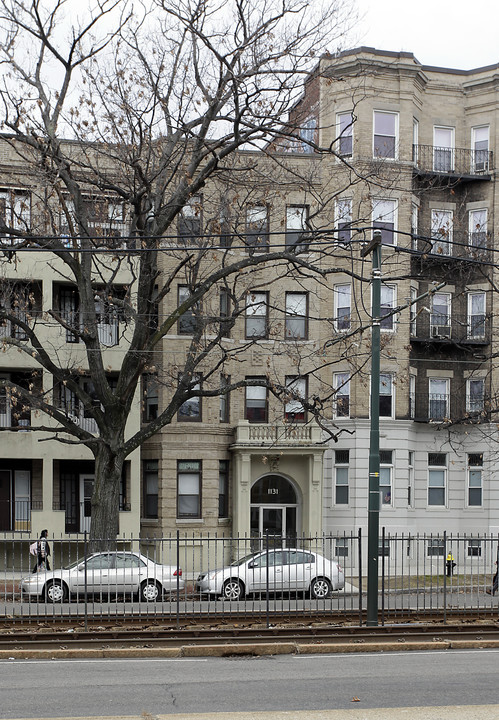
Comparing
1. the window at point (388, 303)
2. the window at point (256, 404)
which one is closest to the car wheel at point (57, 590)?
the window at point (256, 404)

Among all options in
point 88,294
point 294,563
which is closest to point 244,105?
point 88,294

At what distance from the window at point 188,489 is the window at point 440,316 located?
1037 cm

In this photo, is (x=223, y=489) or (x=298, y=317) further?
(x=298, y=317)

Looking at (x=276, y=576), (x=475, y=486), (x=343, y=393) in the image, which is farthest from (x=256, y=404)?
(x=276, y=576)

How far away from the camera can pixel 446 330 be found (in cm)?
3581

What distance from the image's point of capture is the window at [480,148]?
36.5m

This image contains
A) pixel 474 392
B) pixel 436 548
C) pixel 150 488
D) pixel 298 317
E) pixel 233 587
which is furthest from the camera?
pixel 474 392

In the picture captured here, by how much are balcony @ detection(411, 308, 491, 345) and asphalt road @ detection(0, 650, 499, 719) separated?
65.7ft

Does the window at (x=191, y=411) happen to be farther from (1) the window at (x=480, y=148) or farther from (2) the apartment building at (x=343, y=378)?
(1) the window at (x=480, y=148)

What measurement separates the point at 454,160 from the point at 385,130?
11.2 feet

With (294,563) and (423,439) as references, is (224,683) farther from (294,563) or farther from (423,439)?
(423,439)

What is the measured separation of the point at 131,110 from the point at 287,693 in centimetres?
1609

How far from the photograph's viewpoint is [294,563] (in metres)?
20.5

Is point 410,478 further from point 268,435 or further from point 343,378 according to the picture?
point 268,435
